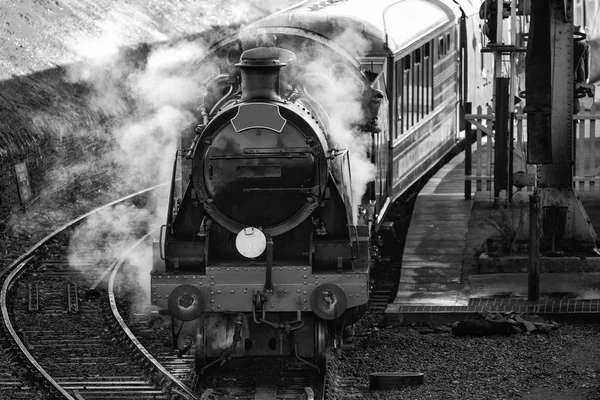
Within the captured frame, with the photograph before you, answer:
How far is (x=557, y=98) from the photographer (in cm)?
1417

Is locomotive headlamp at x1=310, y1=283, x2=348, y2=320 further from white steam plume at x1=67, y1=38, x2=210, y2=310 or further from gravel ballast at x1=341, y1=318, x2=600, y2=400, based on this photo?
white steam plume at x1=67, y1=38, x2=210, y2=310

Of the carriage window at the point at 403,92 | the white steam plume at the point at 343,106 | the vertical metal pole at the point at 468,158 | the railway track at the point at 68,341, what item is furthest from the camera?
the vertical metal pole at the point at 468,158

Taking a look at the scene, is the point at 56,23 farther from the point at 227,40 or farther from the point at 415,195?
the point at 227,40

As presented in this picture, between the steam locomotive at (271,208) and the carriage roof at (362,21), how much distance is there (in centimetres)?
51

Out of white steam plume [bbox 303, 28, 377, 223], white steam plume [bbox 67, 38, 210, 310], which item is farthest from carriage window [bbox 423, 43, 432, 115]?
white steam plume [bbox 303, 28, 377, 223]

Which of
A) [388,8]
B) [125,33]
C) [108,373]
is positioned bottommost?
[108,373]

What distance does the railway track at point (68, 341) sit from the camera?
33.7 feet

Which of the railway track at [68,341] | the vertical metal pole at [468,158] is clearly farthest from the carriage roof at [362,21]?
the railway track at [68,341]

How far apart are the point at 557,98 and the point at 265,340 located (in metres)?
5.57

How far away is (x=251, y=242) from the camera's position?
9.78 m

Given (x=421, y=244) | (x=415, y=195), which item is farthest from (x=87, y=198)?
(x=421, y=244)

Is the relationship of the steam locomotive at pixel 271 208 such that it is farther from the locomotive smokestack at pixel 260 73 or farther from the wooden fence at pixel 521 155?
the wooden fence at pixel 521 155

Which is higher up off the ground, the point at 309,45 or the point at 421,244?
the point at 309,45

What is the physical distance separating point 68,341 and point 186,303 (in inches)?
107
